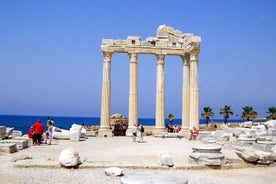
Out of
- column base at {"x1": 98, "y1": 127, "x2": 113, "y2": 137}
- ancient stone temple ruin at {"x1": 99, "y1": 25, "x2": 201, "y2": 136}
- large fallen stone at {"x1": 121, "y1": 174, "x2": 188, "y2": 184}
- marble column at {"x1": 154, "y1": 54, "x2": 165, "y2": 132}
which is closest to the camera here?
large fallen stone at {"x1": 121, "y1": 174, "x2": 188, "y2": 184}

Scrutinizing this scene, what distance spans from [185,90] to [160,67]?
3.20m

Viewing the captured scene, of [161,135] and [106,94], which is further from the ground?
[106,94]

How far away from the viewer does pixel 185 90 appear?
109 ft

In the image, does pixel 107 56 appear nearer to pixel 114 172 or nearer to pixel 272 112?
pixel 114 172

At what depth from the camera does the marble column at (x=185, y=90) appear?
33031mm

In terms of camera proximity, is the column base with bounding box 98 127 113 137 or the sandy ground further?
the column base with bounding box 98 127 113 137

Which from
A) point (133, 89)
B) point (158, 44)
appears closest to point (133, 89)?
point (133, 89)

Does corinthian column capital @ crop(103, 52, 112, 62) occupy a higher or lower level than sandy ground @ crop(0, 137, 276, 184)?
higher

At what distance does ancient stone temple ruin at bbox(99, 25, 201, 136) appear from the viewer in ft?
100

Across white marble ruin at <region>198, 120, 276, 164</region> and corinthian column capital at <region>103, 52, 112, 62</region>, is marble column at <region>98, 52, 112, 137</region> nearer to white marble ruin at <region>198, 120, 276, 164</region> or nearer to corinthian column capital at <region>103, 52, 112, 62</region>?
corinthian column capital at <region>103, 52, 112, 62</region>

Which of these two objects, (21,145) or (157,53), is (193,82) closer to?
(157,53)

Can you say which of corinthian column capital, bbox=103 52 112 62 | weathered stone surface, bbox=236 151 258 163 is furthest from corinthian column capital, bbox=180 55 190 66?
weathered stone surface, bbox=236 151 258 163

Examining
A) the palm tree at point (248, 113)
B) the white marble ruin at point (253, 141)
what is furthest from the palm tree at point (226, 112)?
the white marble ruin at point (253, 141)

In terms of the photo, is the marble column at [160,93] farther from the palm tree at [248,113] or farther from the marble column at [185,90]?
the palm tree at [248,113]
